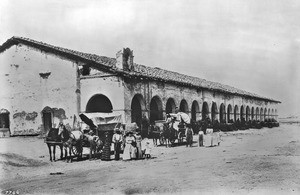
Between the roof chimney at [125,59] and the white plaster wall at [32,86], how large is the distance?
264 cm

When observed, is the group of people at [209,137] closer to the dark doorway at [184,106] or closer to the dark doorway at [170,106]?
the dark doorway at [170,106]

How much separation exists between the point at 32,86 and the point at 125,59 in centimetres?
607

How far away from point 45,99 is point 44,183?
1282cm

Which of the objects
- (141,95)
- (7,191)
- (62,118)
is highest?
(141,95)

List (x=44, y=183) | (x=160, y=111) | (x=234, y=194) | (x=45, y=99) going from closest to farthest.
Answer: (x=234, y=194) < (x=44, y=183) < (x=45, y=99) < (x=160, y=111)

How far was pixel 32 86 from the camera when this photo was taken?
866 inches

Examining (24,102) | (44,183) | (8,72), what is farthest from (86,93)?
(44,183)

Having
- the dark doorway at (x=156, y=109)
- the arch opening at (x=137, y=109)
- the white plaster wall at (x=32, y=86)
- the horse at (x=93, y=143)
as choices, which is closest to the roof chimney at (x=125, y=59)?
the arch opening at (x=137, y=109)

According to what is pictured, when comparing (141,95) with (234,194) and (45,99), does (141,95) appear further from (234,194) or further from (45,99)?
(234,194)

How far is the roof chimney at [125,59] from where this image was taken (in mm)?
21062

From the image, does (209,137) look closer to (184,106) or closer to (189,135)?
(189,135)

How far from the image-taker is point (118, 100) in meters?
20.2

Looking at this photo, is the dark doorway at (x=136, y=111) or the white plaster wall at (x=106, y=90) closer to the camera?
the white plaster wall at (x=106, y=90)

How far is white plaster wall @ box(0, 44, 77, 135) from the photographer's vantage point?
21266mm
